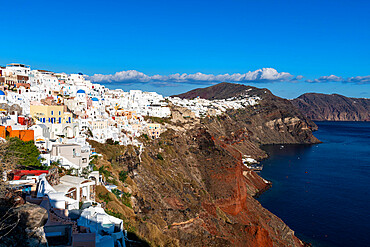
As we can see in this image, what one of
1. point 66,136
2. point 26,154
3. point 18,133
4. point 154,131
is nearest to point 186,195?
point 66,136

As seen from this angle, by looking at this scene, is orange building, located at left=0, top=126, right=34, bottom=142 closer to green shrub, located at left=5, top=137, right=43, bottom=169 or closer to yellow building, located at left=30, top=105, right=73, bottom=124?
green shrub, located at left=5, top=137, right=43, bottom=169

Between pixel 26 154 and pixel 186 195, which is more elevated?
pixel 26 154

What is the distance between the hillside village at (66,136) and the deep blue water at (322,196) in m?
29.5

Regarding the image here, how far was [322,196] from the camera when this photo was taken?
69.5m

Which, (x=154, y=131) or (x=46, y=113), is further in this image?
(x=154, y=131)

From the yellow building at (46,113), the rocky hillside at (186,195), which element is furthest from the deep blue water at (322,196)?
the yellow building at (46,113)

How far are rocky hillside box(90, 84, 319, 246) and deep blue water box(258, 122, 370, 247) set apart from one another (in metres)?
5.31

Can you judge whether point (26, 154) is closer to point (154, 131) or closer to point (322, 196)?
point (154, 131)

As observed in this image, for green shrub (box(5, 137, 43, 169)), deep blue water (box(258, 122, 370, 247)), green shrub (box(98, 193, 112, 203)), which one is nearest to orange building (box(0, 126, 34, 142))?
green shrub (box(5, 137, 43, 169))

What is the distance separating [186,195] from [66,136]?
700 inches

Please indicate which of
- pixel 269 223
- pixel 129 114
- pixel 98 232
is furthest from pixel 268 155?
pixel 98 232

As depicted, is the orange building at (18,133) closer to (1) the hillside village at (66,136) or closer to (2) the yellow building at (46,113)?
(1) the hillside village at (66,136)

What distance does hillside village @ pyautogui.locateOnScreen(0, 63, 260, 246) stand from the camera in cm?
1717

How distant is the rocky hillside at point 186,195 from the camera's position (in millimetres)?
31250
